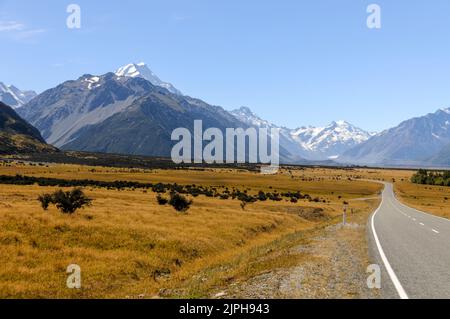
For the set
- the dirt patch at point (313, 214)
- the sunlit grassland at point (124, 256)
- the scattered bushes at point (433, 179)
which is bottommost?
the scattered bushes at point (433, 179)

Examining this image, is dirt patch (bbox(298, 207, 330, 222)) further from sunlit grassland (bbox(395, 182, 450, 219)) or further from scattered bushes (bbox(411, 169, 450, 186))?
scattered bushes (bbox(411, 169, 450, 186))

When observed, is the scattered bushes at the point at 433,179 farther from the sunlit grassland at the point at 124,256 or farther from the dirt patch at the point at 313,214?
the sunlit grassland at the point at 124,256

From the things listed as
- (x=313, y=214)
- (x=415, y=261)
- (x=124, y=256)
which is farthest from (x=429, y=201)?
(x=124, y=256)

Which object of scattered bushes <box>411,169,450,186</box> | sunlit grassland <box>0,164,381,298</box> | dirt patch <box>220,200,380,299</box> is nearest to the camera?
dirt patch <box>220,200,380,299</box>

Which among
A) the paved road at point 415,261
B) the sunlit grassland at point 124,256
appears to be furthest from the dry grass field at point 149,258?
the paved road at point 415,261

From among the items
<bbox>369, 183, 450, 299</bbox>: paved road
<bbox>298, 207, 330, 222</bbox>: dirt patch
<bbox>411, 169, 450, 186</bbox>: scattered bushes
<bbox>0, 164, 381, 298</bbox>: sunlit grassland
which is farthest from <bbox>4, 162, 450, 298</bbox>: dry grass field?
<bbox>411, 169, 450, 186</bbox>: scattered bushes

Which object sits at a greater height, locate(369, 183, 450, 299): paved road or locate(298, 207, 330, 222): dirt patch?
locate(369, 183, 450, 299): paved road

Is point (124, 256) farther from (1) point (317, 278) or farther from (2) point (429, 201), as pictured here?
(2) point (429, 201)

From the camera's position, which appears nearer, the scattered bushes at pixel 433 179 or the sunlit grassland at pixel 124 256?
the sunlit grassland at pixel 124 256

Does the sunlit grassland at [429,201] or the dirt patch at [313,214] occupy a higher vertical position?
the dirt patch at [313,214]
